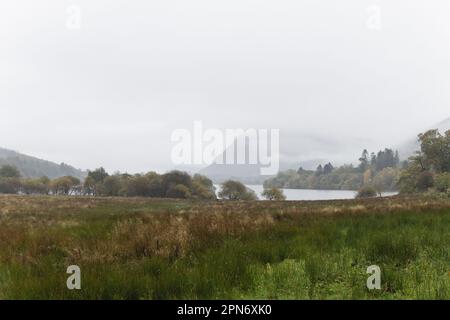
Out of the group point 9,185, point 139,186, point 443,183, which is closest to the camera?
→ point 443,183

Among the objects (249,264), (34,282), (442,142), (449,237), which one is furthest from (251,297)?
(442,142)

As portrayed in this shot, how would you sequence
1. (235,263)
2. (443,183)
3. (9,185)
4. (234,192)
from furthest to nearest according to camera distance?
(9,185), (234,192), (443,183), (235,263)

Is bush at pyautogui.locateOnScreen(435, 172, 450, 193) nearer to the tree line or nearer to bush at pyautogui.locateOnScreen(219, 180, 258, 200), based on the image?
the tree line

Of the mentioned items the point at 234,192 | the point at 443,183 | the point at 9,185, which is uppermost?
the point at 443,183

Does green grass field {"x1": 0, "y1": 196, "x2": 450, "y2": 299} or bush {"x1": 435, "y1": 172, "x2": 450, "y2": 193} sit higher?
bush {"x1": 435, "y1": 172, "x2": 450, "y2": 193}

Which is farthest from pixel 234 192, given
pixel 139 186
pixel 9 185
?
pixel 9 185

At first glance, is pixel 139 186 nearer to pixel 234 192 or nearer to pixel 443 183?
pixel 234 192

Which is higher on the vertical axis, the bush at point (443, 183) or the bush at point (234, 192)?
the bush at point (443, 183)

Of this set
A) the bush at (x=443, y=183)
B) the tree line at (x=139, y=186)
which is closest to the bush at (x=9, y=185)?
the tree line at (x=139, y=186)

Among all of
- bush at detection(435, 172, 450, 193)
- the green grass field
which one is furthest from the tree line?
the green grass field

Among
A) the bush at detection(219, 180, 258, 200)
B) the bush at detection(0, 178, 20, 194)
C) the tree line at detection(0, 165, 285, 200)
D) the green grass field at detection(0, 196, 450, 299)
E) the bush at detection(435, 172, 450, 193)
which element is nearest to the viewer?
the green grass field at detection(0, 196, 450, 299)

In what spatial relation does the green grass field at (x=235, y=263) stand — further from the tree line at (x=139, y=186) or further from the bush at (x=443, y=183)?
the tree line at (x=139, y=186)

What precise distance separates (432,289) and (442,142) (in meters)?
68.3

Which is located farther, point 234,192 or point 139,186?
point 234,192
